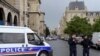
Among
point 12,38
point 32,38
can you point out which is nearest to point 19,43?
point 12,38

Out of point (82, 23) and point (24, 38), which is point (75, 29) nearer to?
point (82, 23)

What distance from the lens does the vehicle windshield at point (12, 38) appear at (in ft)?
77.5

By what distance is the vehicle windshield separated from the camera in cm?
2361

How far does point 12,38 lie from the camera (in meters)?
23.9

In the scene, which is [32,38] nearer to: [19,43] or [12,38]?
[19,43]

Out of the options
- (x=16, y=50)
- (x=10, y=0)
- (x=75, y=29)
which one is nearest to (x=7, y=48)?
(x=16, y=50)

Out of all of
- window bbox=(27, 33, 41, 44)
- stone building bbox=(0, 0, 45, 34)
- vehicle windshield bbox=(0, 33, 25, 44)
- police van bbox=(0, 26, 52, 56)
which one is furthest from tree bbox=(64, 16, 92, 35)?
vehicle windshield bbox=(0, 33, 25, 44)

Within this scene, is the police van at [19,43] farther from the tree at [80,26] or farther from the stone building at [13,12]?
the tree at [80,26]

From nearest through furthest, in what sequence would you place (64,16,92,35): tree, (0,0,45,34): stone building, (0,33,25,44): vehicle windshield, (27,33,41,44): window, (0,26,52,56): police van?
(0,26,52,56): police van, (0,33,25,44): vehicle windshield, (27,33,41,44): window, (0,0,45,34): stone building, (64,16,92,35): tree

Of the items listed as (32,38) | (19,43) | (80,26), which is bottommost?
(80,26)

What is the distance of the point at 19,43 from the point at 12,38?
0.53 m

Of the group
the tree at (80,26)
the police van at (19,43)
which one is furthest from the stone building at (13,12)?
the tree at (80,26)

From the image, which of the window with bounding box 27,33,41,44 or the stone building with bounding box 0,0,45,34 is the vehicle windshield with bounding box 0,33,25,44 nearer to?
the window with bounding box 27,33,41,44

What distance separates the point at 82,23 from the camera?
159375 mm
